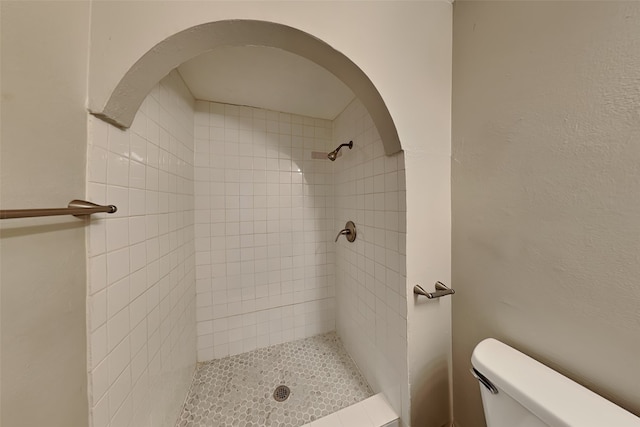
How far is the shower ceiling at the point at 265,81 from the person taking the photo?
3.17 ft

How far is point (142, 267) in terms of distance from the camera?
75cm

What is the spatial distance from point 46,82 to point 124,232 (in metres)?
0.43

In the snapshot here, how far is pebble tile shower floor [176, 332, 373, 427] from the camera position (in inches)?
39.1

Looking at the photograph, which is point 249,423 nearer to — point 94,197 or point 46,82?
point 94,197

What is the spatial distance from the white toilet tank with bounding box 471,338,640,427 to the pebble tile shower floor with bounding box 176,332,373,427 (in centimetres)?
76

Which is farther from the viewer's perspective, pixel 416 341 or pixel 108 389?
pixel 416 341

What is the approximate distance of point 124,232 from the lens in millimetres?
664

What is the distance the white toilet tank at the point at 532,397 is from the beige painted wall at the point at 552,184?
75mm

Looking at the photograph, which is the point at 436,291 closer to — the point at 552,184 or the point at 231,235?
the point at 552,184

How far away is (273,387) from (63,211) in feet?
4.29

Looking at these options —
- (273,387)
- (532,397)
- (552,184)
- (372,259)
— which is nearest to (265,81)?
(372,259)

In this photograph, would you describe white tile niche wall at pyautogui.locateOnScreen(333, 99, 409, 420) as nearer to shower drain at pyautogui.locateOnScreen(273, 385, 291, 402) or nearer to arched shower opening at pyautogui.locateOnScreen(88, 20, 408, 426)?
arched shower opening at pyautogui.locateOnScreen(88, 20, 408, 426)

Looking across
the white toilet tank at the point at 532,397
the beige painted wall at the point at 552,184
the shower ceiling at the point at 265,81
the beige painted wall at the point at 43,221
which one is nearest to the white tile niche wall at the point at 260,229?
the shower ceiling at the point at 265,81

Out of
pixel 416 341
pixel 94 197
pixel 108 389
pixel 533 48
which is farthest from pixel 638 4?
pixel 108 389
